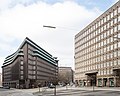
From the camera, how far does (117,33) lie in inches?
4134

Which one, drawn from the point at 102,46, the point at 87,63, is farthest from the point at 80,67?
the point at 102,46

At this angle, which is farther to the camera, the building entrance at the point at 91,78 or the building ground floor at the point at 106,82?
the building entrance at the point at 91,78

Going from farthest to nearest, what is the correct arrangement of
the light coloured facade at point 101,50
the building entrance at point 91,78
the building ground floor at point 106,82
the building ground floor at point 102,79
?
the building entrance at point 91,78, the light coloured facade at point 101,50, the building ground floor at point 102,79, the building ground floor at point 106,82

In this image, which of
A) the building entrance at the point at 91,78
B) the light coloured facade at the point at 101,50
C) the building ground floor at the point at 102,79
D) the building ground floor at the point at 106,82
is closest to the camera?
the building ground floor at the point at 106,82

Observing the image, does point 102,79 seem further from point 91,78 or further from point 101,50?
point 91,78

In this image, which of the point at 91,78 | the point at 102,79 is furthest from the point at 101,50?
the point at 91,78

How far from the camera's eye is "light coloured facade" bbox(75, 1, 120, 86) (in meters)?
107

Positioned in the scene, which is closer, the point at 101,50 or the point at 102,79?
the point at 102,79

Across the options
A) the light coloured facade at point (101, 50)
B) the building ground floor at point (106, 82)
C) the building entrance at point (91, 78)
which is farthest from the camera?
the building entrance at point (91, 78)

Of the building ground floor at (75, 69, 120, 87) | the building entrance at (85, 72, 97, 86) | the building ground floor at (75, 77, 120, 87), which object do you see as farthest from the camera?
the building entrance at (85, 72, 97, 86)

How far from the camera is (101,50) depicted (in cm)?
12269

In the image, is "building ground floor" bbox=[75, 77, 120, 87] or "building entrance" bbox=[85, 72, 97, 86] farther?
Answer: "building entrance" bbox=[85, 72, 97, 86]

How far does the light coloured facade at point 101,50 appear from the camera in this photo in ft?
350

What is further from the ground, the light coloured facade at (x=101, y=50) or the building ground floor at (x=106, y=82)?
the light coloured facade at (x=101, y=50)
